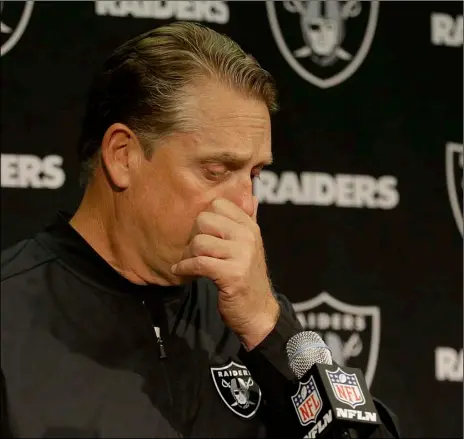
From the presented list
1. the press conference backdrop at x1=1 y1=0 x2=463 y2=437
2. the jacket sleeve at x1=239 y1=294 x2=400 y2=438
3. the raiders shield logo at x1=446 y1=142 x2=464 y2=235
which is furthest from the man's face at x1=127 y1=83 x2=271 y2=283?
the raiders shield logo at x1=446 y1=142 x2=464 y2=235

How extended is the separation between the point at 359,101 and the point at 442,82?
0.63 ft

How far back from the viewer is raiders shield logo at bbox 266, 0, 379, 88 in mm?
1806

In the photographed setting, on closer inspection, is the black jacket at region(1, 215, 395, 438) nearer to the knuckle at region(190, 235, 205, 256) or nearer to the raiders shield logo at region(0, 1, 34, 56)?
the knuckle at region(190, 235, 205, 256)

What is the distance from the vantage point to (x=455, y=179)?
1857 mm

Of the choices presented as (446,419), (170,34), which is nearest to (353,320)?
(446,419)

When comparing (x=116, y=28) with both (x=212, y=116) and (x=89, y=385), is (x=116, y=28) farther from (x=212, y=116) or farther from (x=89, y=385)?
(x=89, y=385)

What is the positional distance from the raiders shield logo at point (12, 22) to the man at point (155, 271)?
0.42 m

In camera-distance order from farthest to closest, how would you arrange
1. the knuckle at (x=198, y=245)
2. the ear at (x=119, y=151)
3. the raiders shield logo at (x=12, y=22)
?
the raiders shield logo at (x=12, y=22) → the ear at (x=119, y=151) → the knuckle at (x=198, y=245)

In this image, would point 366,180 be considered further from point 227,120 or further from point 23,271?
point 23,271

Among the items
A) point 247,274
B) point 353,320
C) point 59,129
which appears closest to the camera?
point 247,274

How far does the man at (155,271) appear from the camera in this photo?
1.21m

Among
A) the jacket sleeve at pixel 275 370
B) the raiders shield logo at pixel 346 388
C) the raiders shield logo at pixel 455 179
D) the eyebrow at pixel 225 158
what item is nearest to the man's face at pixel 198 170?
the eyebrow at pixel 225 158

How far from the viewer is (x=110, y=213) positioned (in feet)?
4.26

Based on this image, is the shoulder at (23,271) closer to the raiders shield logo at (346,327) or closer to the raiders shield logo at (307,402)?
the raiders shield logo at (307,402)
